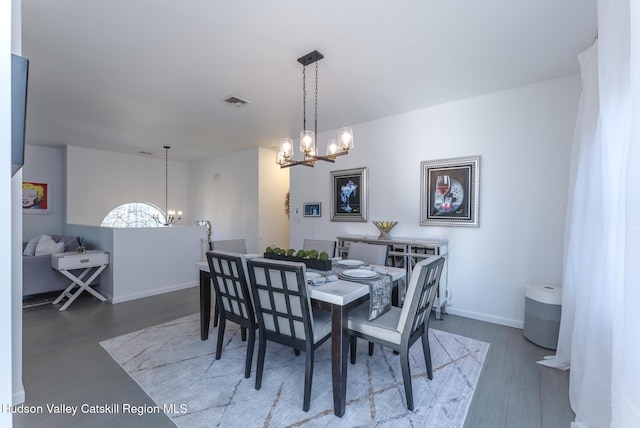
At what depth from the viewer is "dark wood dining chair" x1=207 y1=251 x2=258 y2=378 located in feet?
7.17

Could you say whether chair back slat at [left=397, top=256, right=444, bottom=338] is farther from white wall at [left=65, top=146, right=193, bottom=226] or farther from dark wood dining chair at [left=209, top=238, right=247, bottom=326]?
white wall at [left=65, top=146, right=193, bottom=226]

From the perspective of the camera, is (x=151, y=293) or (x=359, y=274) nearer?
(x=359, y=274)

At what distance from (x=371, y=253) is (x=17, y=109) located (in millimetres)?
2868

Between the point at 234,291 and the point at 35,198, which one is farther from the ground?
the point at 35,198

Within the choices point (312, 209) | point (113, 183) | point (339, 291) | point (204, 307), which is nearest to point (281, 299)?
point (339, 291)

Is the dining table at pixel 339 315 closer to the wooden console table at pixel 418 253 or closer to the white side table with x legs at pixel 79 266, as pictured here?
the wooden console table at pixel 418 253

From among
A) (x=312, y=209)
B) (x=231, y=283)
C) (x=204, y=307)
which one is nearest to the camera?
(x=231, y=283)

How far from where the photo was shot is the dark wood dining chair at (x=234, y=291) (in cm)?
219

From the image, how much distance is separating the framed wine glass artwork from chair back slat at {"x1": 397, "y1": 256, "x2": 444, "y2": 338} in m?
1.74

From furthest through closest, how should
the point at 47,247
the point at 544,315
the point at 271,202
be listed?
the point at 271,202, the point at 47,247, the point at 544,315

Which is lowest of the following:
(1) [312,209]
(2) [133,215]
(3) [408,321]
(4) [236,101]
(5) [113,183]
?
(3) [408,321]

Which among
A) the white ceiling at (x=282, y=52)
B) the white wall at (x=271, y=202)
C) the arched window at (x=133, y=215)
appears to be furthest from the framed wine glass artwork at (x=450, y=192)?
the arched window at (x=133, y=215)

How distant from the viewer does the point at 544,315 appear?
2744 millimetres

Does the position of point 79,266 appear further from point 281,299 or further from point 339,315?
point 339,315
